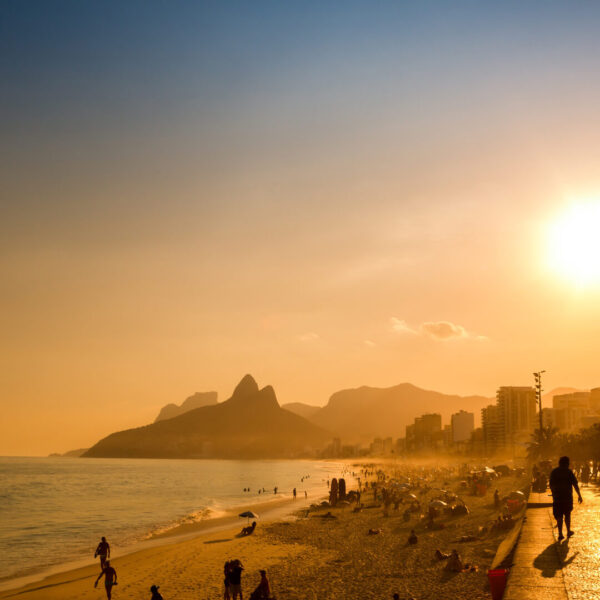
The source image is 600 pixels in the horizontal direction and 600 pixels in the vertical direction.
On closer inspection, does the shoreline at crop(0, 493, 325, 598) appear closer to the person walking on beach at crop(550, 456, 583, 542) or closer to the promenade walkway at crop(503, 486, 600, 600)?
the promenade walkway at crop(503, 486, 600, 600)

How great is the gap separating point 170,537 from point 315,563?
17568 mm

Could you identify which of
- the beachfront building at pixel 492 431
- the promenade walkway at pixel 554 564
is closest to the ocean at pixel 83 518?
the promenade walkway at pixel 554 564

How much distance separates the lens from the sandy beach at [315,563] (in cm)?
1898

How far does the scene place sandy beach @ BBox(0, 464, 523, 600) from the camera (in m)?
19.0

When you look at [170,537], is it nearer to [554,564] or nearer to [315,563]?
[315,563]

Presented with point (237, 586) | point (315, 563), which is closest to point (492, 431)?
point (315, 563)

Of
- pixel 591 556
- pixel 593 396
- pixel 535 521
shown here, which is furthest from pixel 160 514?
pixel 593 396

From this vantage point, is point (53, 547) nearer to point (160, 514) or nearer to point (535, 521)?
point (160, 514)

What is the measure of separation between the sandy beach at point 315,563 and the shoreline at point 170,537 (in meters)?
0.24

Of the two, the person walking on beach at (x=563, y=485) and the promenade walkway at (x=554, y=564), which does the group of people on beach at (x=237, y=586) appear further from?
the person walking on beach at (x=563, y=485)

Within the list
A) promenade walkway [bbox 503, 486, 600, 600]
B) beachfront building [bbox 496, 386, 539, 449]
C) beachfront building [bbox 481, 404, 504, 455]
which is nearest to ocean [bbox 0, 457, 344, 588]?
promenade walkway [bbox 503, 486, 600, 600]

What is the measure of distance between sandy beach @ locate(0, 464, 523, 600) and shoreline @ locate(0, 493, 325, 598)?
24 cm

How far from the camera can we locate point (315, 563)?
82.0 ft

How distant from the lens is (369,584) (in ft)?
64.2
